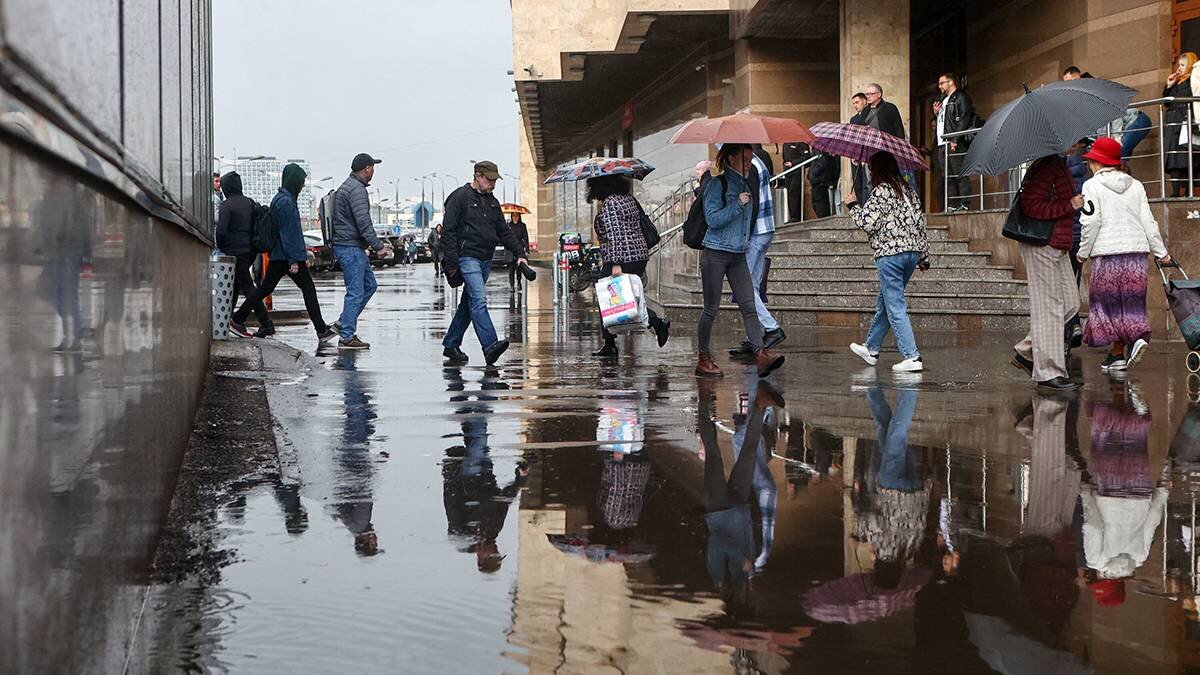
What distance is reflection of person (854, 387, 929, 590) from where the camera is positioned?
5062 millimetres

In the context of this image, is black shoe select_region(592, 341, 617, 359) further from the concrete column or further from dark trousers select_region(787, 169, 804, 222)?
the concrete column

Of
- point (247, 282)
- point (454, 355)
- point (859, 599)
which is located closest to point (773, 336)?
point (454, 355)

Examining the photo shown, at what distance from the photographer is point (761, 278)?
14.4 metres

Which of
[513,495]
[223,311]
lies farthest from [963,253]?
[513,495]

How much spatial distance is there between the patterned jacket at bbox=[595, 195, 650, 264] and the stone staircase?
4.83 metres

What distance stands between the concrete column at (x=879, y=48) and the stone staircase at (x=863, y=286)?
4.35m

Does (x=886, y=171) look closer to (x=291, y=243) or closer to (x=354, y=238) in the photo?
(x=354, y=238)

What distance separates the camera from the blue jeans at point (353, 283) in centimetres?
1516

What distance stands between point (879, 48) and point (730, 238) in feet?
46.4

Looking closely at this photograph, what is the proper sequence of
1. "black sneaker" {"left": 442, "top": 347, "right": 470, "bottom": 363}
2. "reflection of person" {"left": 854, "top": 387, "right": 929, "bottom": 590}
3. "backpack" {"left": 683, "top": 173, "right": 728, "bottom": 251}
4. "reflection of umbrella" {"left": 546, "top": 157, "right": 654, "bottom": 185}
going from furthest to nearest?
"reflection of umbrella" {"left": 546, "top": 157, "right": 654, "bottom": 185}
"black sneaker" {"left": 442, "top": 347, "right": 470, "bottom": 363}
"backpack" {"left": 683, "top": 173, "right": 728, "bottom": 251}
"reflection of person" {"left": 854, "top": 387, "right": 929, "bottom": 590}

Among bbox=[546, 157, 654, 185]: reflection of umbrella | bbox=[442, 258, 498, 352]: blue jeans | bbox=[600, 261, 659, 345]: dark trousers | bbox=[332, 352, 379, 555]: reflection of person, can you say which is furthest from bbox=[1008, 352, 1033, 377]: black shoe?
bbox=[332, 352, 379, 555]: reflection of person

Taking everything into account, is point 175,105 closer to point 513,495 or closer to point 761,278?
point 513,495

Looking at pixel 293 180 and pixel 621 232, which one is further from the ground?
pixel 293 180

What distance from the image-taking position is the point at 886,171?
37.9 ft
